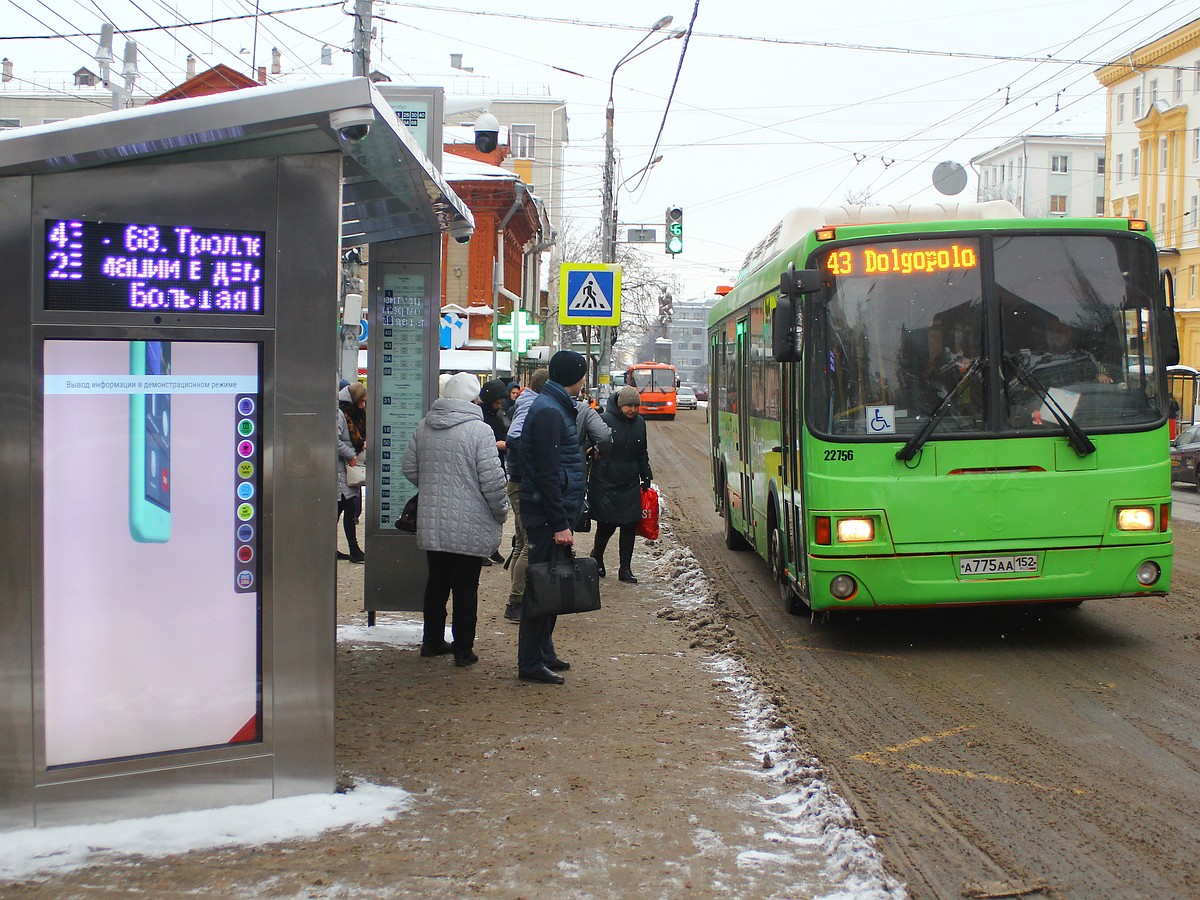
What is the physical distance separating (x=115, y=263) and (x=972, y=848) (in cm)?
384

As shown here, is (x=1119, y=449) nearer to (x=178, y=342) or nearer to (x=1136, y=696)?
(x=1136, y=696)

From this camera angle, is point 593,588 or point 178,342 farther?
point 593,588

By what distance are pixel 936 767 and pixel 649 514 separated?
614 centimetres

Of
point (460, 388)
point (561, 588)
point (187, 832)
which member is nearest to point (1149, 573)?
point (561, 588)

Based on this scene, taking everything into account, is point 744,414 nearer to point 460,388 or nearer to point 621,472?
point 621,472

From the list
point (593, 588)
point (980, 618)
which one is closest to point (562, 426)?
point (593, 588)

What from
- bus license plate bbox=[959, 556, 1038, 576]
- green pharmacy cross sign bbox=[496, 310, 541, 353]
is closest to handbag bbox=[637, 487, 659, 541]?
bus license plate bbox=[959, 556, 1038, 576]

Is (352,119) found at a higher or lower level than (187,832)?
higher

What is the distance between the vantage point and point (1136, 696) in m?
7.16

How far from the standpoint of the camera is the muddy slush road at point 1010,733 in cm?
464

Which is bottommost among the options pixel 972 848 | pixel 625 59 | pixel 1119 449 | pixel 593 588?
pixel 972 848

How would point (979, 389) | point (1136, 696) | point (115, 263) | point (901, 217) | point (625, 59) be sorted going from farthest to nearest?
point (625, 59)
point (901, 217)
point (979, 389)
point (1136, 696)
point (115, 263)

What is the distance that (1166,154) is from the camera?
60.4m

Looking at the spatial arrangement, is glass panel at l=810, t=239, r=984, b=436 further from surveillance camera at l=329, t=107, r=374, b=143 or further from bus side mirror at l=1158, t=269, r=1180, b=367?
surveillance camera at l=329, t=107, r=374, b=143
